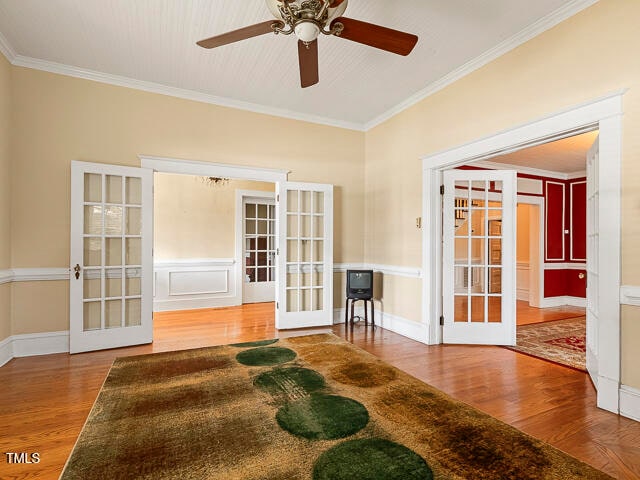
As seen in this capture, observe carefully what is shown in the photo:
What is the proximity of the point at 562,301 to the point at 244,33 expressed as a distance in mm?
7216

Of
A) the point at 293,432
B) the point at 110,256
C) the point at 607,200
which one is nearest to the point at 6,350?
the point at 110,256

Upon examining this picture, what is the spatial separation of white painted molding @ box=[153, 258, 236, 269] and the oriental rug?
4.60 m

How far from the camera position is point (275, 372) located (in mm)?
1955

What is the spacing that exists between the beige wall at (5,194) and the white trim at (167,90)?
0.27 m

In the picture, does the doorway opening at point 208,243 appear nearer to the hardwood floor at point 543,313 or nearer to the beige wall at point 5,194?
the beige wall at point 5,194

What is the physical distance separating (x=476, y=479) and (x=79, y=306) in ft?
12.3

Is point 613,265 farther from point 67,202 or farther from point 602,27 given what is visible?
point 67,202

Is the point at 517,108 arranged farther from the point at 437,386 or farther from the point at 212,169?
the point at 212,169

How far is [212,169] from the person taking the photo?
13.3 ft

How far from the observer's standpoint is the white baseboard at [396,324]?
388 centimetres

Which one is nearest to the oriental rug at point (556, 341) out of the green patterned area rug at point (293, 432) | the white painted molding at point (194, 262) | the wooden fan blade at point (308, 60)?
the green patterned area rug at point (293, 432)

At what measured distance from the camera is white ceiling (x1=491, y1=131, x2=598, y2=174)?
4609mm

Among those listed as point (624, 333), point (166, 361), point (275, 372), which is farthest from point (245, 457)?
point (624, 333)

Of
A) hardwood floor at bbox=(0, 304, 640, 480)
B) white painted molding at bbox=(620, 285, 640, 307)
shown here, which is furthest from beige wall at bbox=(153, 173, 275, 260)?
white painted molding at bbox=(620, 285, 640, 307)
